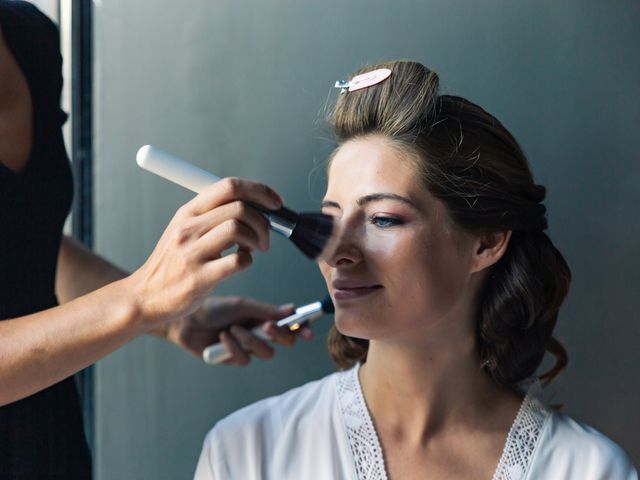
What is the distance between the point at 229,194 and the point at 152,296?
123 mm

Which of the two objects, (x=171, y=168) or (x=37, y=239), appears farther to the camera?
(x=37, y=239)

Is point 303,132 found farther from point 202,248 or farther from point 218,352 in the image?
point 202,248

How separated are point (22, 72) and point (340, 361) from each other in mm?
577

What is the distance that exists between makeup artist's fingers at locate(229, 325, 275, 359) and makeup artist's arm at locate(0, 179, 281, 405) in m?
0.32

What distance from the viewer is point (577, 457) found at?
1.06m

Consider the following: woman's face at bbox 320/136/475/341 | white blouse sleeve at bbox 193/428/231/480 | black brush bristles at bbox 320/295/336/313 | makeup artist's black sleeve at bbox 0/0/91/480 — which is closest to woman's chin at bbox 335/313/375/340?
woman's face at bbox 320/136/475/341

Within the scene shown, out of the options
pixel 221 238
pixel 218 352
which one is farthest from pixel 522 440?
pixel 221 238

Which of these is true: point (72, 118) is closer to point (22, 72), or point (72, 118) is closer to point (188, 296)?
point (22, 72)

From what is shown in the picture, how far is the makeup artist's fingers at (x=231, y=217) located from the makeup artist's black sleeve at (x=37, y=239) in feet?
1.08

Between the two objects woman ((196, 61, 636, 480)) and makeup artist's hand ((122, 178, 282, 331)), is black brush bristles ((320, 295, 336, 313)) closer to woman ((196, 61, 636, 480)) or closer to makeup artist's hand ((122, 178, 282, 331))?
woman ((196, 61, 636, 480))

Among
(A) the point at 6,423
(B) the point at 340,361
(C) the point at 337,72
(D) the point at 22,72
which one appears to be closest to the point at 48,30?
(D) the point at 22,72

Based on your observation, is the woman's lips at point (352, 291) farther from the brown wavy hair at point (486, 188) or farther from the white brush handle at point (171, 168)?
the white brush handle at point (171, 168)

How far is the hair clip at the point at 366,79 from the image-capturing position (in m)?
1.07

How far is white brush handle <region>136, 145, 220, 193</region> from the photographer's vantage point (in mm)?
835
